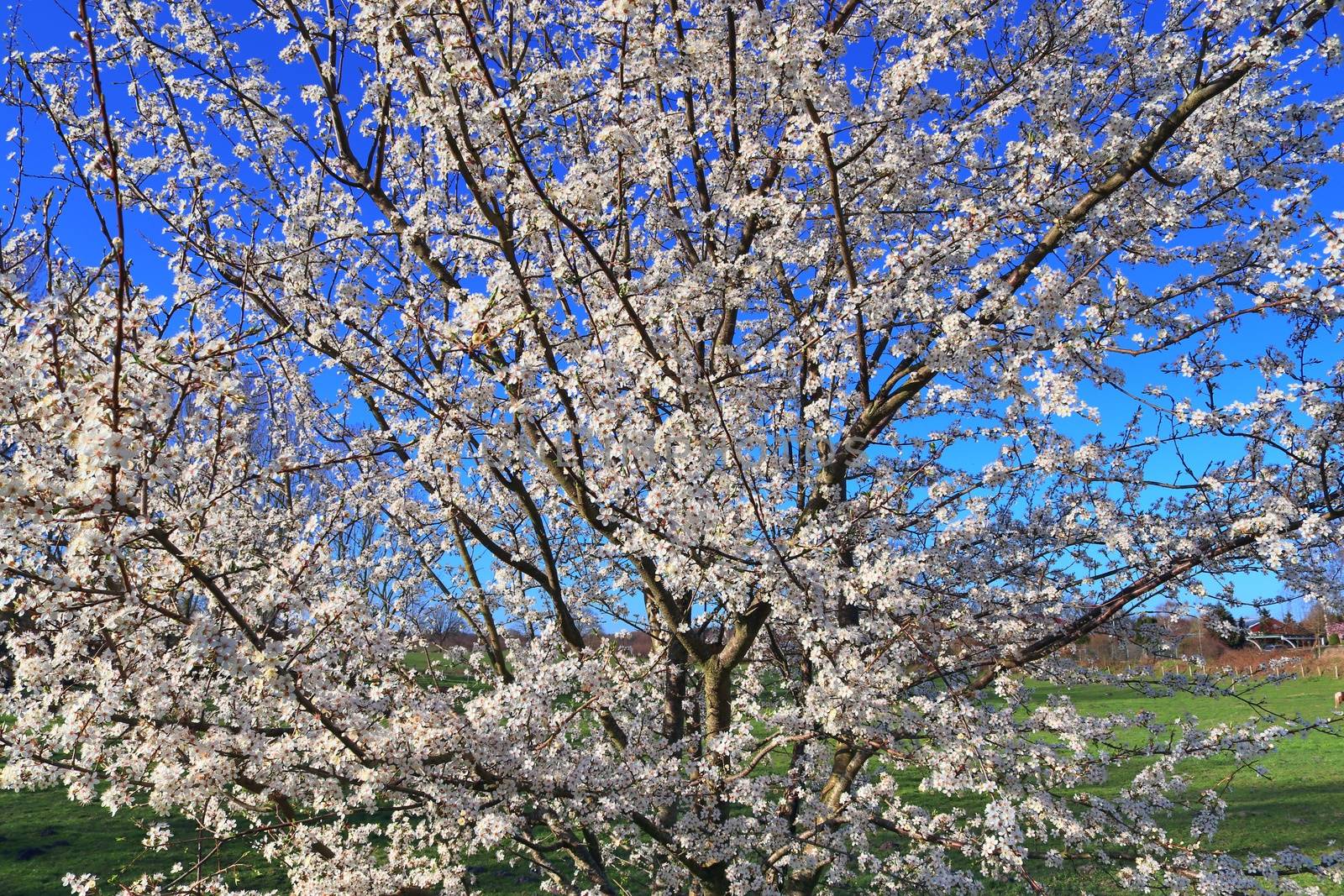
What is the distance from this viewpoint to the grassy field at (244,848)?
9.98 metres

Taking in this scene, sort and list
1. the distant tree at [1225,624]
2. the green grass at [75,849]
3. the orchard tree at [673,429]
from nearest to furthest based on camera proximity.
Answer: the orchard tree at [673,429]
the distant tree at [1225,624]
the green grass at [75,849]

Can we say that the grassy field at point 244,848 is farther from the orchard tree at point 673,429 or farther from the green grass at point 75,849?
the orchard tree at point 673,429

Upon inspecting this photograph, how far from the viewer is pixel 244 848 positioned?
1101 centimetres

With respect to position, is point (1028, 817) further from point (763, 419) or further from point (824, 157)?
point (824, 157)

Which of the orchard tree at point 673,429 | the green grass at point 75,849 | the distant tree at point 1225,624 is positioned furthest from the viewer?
the green grass at point 75,849

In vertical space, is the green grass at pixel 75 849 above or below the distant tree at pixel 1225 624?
below

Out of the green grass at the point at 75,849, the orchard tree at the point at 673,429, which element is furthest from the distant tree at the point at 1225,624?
the green grass at the point at 75,849

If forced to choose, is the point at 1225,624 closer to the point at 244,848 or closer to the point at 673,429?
the point at 673,429

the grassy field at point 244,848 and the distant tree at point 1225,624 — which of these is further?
the grassy field at point 244,848

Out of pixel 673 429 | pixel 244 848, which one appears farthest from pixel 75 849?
pixel 673 429

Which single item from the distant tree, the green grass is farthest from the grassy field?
the distant tree

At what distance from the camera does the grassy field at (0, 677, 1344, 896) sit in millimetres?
9977

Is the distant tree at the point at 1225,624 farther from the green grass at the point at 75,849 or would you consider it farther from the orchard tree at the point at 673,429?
the green grass at the point at 75,849

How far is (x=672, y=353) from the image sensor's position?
452 centimetres
